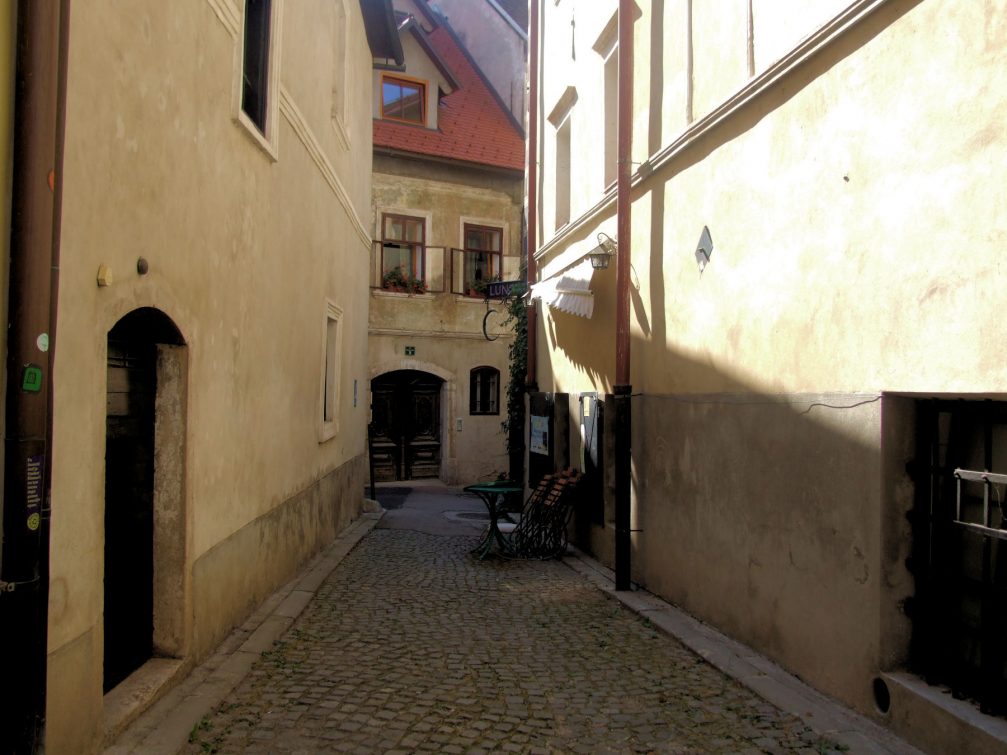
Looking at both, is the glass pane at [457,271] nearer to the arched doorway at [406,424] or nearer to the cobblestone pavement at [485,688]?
the arched doorway at [406,424]

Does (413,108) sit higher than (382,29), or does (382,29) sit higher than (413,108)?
(413,108)

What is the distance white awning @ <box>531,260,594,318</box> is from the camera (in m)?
8.25

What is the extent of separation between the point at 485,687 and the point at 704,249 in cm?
333

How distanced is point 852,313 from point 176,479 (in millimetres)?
3682

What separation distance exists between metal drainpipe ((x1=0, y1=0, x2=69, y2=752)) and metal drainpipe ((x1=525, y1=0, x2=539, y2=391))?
27.8 ft

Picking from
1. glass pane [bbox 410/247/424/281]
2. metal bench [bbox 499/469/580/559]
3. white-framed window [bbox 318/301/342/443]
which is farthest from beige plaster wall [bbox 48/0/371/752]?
glass pane [bbox 410/247/424/281]

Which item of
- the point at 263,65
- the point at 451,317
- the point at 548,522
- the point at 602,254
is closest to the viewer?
the point at 263,65

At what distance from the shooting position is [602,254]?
26.3 ft

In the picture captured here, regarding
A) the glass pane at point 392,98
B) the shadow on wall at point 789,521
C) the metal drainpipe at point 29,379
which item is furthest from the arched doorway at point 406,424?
the metal drainpipe at point 29,379

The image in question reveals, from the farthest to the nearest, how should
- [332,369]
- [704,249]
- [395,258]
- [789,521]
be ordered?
[395,258]
[332,369]
[704,249]
[789,521]

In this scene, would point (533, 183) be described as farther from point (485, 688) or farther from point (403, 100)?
point (403, 100)

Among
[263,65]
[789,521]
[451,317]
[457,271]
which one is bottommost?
[789,521]

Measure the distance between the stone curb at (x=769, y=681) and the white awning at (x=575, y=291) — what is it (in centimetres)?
286

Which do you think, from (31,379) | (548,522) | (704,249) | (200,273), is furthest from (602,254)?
(31,379)
